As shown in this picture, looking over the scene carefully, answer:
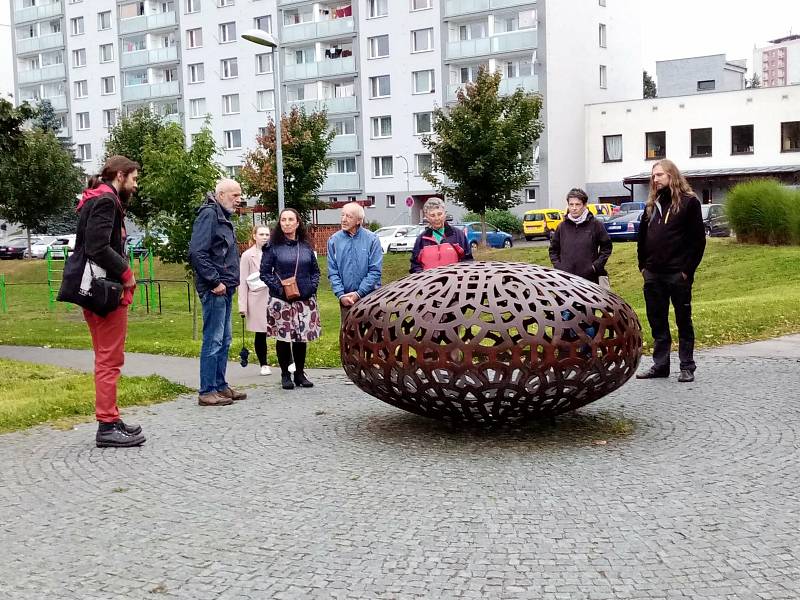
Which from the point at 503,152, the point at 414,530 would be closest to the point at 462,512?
the point at 414,530

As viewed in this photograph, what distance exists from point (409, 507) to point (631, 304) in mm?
15116

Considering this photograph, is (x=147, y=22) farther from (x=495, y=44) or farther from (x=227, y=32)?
(x=495, y=44)

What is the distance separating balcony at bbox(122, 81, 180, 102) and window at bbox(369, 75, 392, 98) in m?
16.2

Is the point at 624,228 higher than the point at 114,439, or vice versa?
the point at 624,228

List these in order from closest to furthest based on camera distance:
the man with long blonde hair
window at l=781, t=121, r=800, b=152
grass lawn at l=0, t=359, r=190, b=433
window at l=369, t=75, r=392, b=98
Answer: grass lawn at l=0, t=359, r=190, b=433 → the man with long blonde hair → window at l=781, t=121, r=800, b=152 → window at l=369, t=75, r=392, b=98

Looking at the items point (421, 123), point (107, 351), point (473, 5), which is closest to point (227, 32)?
point (421, 123)

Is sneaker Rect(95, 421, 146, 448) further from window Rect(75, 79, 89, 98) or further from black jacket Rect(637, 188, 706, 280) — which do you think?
window Rect(75, 79, 89, 98)

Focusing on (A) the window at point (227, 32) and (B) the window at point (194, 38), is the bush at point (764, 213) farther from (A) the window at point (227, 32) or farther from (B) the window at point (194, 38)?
(B) the window at point (194, 38)

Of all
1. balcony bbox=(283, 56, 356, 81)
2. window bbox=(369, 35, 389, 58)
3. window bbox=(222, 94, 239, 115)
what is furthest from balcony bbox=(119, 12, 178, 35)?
window bbox=(369, 35, 389, 58)

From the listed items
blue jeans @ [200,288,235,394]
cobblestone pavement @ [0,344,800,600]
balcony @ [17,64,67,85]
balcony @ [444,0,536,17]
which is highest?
balcony @ [17,64,67,85]

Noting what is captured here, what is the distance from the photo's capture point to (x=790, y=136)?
4728 centimetres

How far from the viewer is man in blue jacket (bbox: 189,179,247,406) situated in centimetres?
804

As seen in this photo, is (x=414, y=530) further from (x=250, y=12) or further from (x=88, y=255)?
(x=250, y=12)

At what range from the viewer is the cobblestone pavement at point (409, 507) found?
410 centimetres
